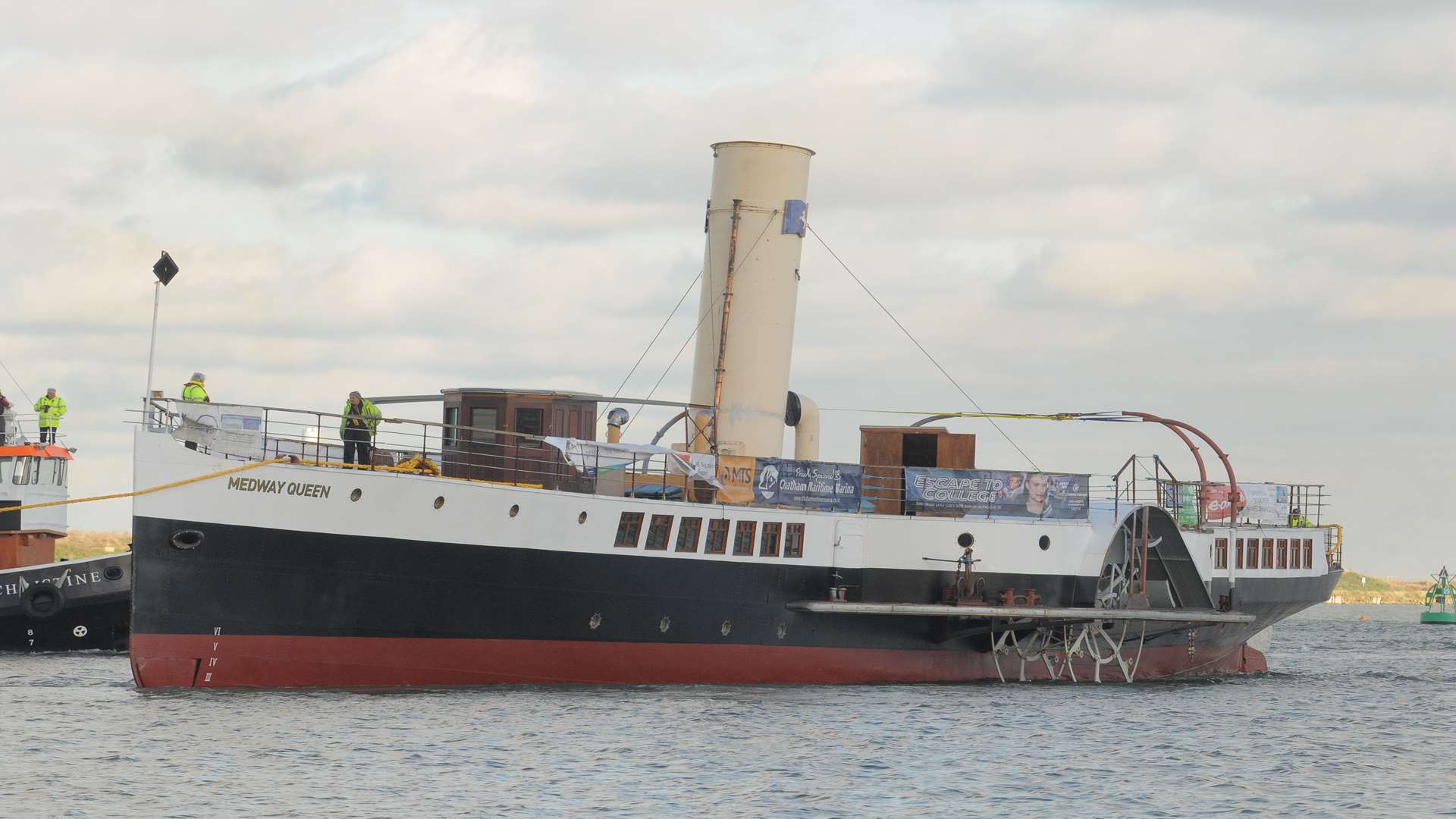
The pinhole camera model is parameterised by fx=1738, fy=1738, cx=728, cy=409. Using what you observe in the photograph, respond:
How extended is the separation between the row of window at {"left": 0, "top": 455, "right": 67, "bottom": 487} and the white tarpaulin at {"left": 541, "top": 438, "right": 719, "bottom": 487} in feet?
70.4

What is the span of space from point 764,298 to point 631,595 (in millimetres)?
9188

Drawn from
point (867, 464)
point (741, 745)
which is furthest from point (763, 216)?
point (741, 745)

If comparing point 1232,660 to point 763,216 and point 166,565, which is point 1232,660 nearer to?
point 763,216

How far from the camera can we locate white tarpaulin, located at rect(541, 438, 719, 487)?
35156mm

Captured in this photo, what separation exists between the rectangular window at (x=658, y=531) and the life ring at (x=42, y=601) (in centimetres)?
1978

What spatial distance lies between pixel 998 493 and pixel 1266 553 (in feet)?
34.6

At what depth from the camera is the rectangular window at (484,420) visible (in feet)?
122

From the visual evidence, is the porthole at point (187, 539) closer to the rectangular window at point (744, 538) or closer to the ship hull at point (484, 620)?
the ship hull at point (484, 620)

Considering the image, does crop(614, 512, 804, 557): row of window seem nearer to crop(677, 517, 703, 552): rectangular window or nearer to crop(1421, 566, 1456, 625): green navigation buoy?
crop(677, 517, 703, 552): rectangular window

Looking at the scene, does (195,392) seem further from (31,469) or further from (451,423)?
(31,469)

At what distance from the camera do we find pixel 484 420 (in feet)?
122

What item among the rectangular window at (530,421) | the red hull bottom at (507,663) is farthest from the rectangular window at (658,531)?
the rectangular window at (530,421)

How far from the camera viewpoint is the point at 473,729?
29766 millimetres

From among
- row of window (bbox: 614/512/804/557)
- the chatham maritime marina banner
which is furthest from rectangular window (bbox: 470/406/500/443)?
the chatham maritime marina banner
